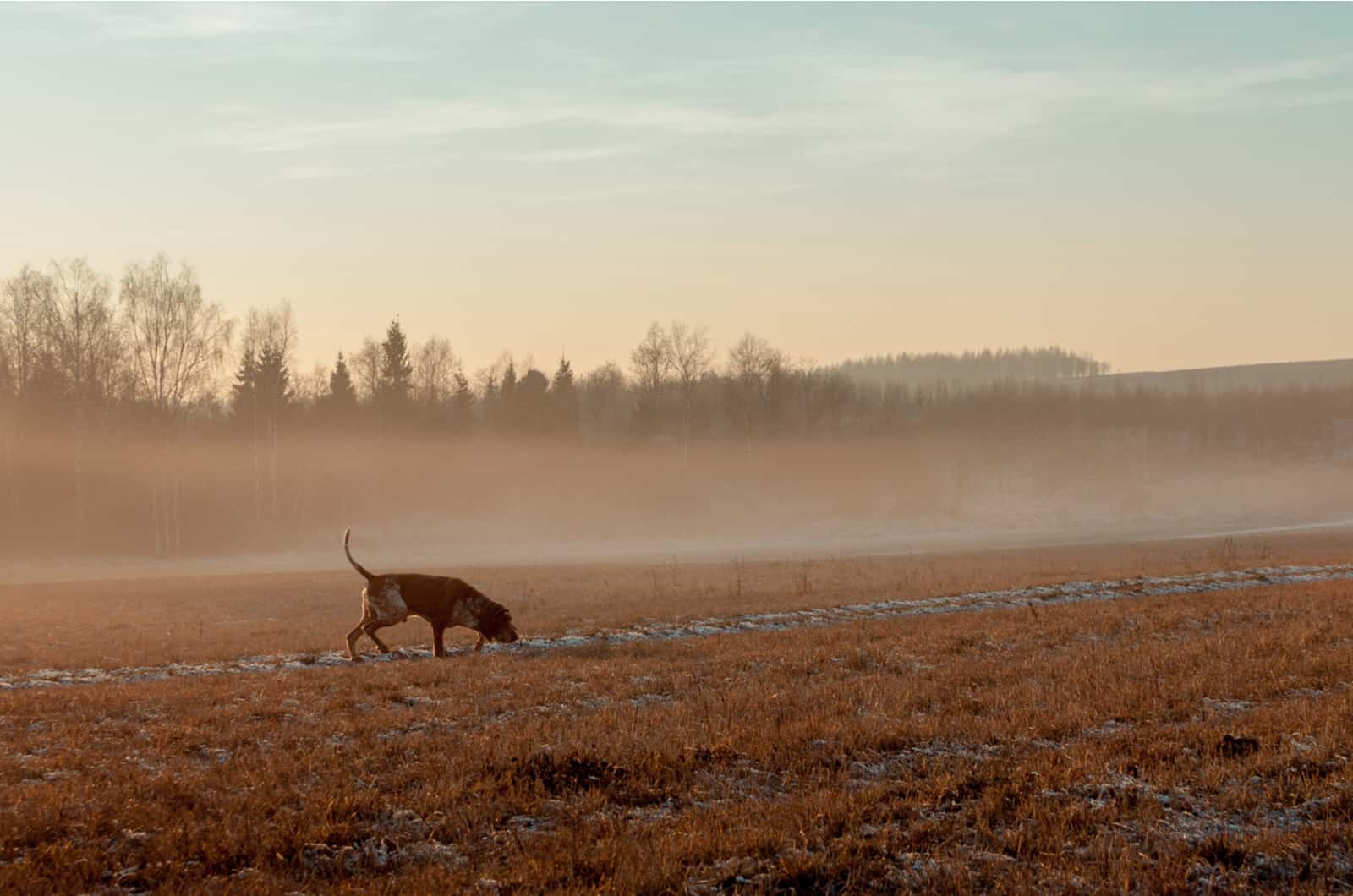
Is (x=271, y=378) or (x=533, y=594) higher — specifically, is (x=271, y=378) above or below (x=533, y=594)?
above

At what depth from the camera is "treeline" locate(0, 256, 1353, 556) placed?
64750mm

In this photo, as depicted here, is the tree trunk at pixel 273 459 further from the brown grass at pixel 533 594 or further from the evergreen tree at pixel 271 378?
the brown grass at pixel 533 594

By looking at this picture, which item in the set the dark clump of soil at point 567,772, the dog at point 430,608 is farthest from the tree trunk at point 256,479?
the dark clump of soil at point 567,772

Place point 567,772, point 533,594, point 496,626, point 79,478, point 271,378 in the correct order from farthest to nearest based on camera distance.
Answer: point 271,378 < point 79,478 < point 533,594 < point 496,626 < point 567,772

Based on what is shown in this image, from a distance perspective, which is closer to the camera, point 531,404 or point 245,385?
point 245,385

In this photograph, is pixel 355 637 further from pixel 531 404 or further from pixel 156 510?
pixel 531 404

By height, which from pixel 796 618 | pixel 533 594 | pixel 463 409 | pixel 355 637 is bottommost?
pixel 533 594

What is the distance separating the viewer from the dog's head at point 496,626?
777 inches

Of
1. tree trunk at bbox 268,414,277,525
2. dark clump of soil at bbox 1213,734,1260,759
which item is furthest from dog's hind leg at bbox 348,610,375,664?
tree trunk at bbox 268,414,277,525

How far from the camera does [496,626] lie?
19.8m

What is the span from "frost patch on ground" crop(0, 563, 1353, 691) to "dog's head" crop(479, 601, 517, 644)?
221 mm

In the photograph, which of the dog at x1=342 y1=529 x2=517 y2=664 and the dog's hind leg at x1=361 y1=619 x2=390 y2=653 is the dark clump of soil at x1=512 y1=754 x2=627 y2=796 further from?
the dog's hind leg at x1=361 y1=619 x2=390 y2=653

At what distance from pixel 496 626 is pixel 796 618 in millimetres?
6519

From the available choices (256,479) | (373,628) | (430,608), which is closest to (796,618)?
(430,608)
